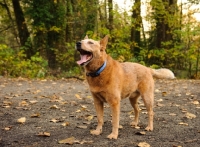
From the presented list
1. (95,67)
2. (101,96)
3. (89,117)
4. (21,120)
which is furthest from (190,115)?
(21,120)

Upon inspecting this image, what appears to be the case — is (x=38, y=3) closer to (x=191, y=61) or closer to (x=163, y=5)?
(x=163, y=5)

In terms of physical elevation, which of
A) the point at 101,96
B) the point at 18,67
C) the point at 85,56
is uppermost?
the point at 85,56

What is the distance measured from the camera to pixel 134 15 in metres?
19.3

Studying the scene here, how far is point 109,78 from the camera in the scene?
4.42 m

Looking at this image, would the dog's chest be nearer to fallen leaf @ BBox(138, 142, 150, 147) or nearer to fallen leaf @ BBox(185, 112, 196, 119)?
fallen leaf @ BBox(138, 142, 150, 147)

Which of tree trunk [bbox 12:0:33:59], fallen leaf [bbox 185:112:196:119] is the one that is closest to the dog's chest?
fallen leaf [bbox 185:112:196:119]

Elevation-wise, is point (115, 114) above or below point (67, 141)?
above

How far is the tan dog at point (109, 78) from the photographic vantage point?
427 cm

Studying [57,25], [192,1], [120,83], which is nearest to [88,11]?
[57,25]

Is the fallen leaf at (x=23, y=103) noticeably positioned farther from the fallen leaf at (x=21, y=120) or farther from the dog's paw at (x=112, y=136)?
the dog's paw at (x=112, y=136)

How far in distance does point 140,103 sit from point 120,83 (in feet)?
11.2

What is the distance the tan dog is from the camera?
168 inches

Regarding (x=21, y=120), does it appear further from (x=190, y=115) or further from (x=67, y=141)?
(x=190, y=115)

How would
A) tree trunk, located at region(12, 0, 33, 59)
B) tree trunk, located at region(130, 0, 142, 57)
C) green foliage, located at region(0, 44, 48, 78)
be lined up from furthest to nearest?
tree trunk, located at region(12, 0, 33, 59), tree trunk, located at region(130, 0, 142, 57), green foliage, located at region(0, 44, 48, 78)
